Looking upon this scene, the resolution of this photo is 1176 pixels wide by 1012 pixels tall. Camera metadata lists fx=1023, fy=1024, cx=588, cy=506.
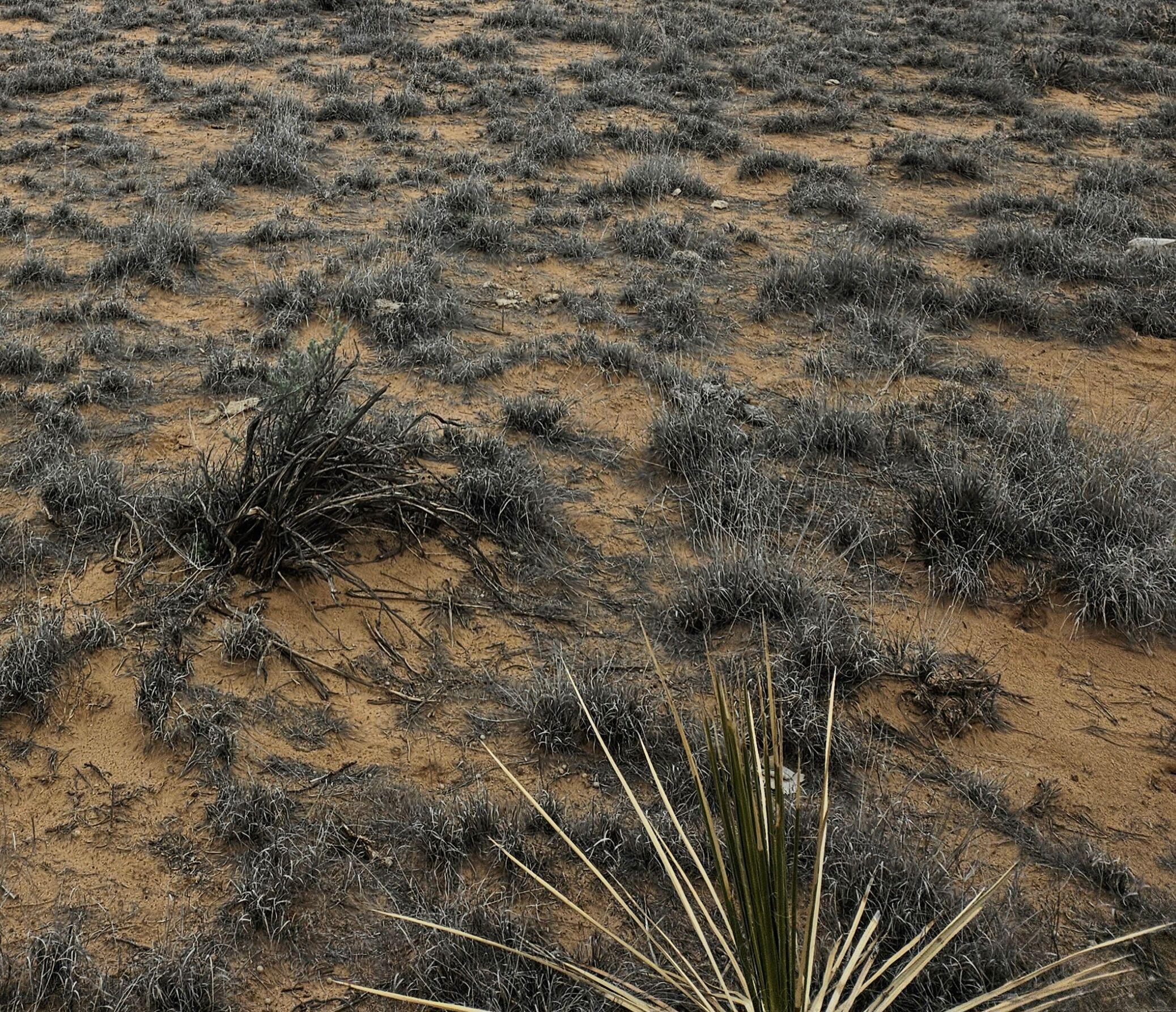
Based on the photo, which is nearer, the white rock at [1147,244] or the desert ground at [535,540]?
the desert ground at [535,540]

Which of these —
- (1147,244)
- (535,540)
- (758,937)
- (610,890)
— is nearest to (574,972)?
(610,890)

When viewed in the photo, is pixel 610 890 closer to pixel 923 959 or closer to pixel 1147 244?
pixel 923 959

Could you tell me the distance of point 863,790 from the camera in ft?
10.3

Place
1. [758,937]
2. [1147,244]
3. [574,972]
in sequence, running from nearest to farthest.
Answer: [758,937], [574,972], [1147,244]

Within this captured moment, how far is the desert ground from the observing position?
2.81 metres

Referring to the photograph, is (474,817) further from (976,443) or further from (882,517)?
(976,443)

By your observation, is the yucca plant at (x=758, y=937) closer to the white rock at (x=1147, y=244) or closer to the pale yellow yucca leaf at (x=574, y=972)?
the pale yellow yucca leaf at (x=574, y=972)

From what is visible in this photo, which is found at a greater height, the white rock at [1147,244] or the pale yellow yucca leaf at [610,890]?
the white rock at [1147,244]

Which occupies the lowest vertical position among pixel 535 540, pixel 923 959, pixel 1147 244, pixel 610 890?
pixel 535 540

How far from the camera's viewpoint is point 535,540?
4.20 meters

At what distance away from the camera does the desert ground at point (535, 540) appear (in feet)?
9.22

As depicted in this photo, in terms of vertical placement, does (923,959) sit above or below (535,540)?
above

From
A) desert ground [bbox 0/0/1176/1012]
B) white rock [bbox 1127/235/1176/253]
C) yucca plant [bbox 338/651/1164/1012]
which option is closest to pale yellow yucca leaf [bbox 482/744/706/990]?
yucca plant [bbox 338/651/1164/1012]

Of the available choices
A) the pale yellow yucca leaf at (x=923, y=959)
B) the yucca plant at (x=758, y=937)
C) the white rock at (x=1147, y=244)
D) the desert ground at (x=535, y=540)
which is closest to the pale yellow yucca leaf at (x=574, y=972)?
the yucca plant at (x=758, y=937)
